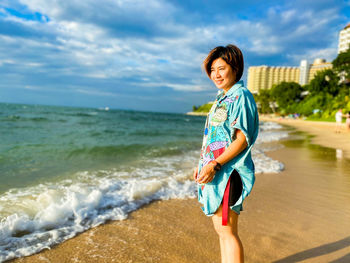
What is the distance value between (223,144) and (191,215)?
1.95m

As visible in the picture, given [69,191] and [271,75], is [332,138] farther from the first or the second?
[271,75]

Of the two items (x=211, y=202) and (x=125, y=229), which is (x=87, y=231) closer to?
(x=125, y=229)

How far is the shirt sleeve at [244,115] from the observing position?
4.63 ft

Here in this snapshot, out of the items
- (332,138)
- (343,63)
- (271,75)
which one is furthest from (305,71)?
(332,138)

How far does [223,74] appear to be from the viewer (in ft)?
5.22

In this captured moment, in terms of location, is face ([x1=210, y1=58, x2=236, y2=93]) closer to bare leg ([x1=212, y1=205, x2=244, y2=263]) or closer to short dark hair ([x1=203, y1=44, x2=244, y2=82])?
short dark hair ([x1=203, y1=44, x2=244, y2=82])

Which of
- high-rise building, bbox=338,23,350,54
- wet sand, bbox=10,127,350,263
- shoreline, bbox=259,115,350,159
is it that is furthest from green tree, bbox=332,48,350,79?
high-rise building, bbox=338,23,350,54

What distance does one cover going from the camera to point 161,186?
429 cm

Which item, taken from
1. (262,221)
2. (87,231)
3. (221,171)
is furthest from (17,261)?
(262,221)

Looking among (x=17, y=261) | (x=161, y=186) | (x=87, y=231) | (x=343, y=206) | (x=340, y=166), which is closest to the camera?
(x=17, y=261)

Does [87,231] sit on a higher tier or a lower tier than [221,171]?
lower

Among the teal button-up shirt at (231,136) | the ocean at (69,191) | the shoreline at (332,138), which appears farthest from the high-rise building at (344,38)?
the teal button-up shirt at (231,136)

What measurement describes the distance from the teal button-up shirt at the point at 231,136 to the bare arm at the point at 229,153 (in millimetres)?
36

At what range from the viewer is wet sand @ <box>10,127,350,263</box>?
2.22 metres
